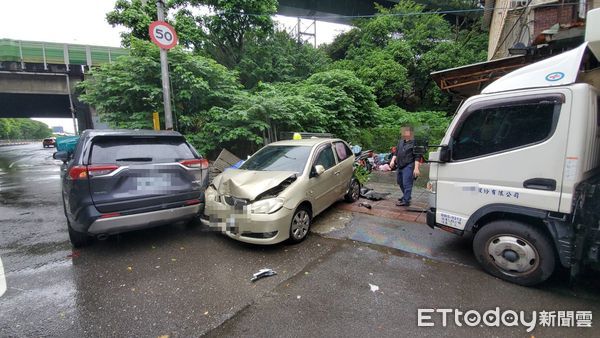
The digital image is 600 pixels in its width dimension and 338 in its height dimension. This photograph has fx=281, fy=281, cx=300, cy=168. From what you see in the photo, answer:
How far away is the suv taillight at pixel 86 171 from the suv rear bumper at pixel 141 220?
1.85 feet

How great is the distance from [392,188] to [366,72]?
1043cm

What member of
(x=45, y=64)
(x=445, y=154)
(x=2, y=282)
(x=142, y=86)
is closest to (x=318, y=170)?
(x=445, y=154)

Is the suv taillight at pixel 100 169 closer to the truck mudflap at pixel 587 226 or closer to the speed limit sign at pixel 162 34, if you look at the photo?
the speed limit sign at pixel 162 34

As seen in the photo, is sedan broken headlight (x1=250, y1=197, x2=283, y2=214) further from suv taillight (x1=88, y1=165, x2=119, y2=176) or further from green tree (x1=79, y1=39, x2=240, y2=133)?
green tree (x1=79, y1=39, x2=240, y2=133)

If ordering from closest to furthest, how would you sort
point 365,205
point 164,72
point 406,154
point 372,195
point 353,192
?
point 406,154
point 365,205
point 353,192
point 372,195
point 164,72

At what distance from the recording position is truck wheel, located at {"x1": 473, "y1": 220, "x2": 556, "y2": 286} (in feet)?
9.64

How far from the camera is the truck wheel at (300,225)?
4.11 meters

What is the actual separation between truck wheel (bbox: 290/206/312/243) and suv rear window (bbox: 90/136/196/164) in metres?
1.86

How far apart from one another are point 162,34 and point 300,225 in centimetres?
594

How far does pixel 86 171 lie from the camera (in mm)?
3459

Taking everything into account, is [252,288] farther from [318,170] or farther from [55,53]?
[55,53]

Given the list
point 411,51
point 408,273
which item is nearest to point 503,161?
point 408,273

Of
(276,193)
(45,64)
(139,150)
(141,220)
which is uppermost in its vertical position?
(45,64)

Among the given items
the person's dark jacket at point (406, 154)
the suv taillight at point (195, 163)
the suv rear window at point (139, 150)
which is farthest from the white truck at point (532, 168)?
the suv rear window at point (139, 150)
